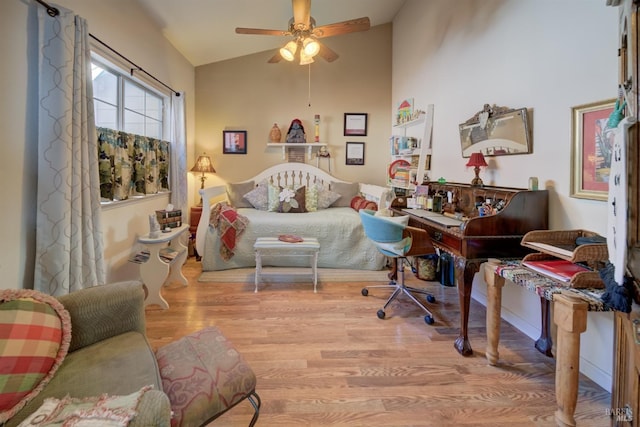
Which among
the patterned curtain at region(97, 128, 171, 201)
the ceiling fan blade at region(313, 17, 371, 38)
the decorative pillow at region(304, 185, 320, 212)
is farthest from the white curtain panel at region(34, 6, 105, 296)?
the decorative pillow at region(304, 185, 320, 212)

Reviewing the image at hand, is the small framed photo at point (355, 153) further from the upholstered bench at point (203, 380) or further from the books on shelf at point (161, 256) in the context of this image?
the upholstered bench at point (203, 380)

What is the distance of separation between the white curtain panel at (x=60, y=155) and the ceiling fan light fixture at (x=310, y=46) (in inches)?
58.5

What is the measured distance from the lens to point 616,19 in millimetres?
1536

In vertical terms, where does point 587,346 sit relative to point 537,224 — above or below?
below

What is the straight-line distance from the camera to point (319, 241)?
3645 millimetres

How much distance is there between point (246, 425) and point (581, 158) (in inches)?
84.2

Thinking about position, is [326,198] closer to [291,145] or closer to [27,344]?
[291,145]

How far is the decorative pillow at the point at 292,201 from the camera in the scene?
410cm

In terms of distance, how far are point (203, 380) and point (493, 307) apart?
1552 millimetres

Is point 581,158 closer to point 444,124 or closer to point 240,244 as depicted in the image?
point 444,124

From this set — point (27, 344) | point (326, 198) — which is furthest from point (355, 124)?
point (27, 344)

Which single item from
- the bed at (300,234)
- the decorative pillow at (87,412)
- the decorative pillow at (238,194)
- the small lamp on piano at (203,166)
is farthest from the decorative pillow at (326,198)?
the decorative pillow at (87,412)

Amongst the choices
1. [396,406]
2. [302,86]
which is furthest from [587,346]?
[302,86]

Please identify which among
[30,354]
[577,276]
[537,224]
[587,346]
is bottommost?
[587,346]
